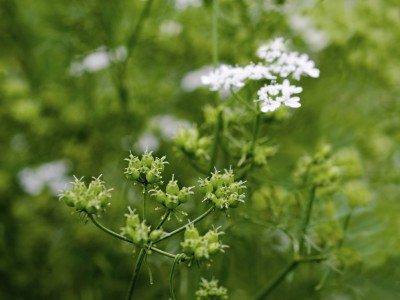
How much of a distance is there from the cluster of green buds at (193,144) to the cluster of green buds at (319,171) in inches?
11.1

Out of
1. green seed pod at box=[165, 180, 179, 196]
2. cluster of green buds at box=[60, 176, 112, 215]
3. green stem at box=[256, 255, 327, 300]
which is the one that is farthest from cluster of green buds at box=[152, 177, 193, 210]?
green stem at box=[256, 255, 327, 300]

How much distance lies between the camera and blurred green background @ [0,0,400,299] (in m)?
2.02

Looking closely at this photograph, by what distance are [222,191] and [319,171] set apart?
0.46 m

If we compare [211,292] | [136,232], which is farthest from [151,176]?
[211,292]

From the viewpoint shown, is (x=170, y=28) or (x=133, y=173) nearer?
(x=133, y=173)

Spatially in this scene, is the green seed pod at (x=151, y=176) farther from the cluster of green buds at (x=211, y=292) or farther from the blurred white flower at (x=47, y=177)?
the blurred white flower at (x=47, y=177)

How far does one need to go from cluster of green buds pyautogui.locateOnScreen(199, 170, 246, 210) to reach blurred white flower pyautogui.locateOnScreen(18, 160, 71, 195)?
1283mm

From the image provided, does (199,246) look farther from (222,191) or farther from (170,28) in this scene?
(170,28)

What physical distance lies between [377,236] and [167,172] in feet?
2.67

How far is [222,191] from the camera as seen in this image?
1143mm

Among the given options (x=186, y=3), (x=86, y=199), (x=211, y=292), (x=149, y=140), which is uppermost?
(x=186, y=3)

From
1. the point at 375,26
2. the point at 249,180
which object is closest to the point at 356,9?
the point at 375,26

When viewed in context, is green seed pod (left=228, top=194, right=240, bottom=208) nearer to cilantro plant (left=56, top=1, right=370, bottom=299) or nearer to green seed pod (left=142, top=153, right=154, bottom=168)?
cilantro plant (left=56, top=1, right=370, bottom=299)

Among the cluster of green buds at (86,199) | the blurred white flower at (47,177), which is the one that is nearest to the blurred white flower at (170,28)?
the blurred white flower at (47,177)
